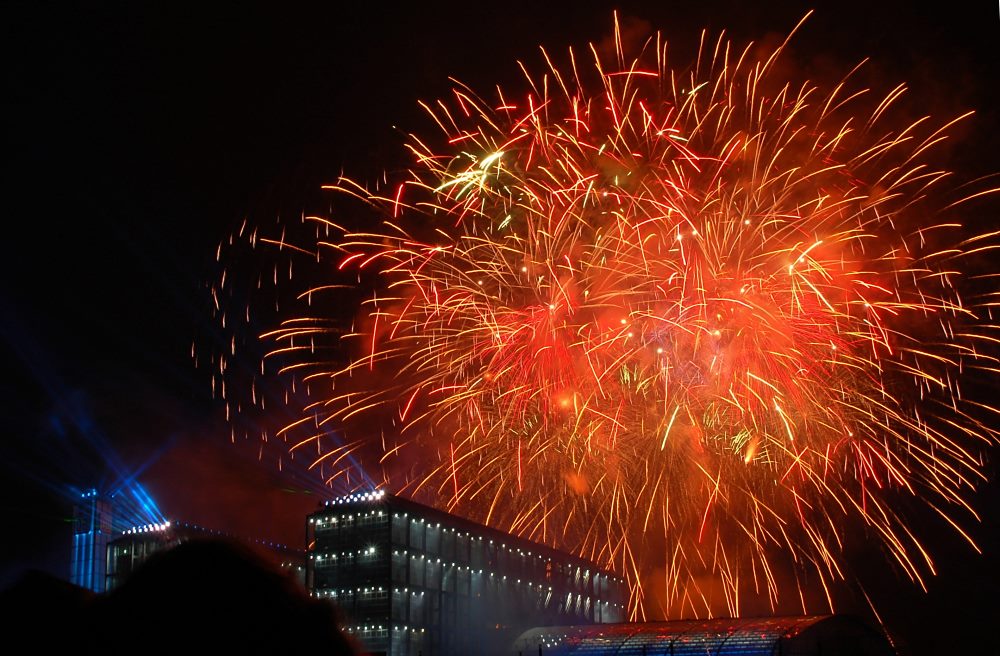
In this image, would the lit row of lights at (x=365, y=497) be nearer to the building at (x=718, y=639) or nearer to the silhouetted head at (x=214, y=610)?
the building at (x=718, y=639)

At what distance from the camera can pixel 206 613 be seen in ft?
4.97

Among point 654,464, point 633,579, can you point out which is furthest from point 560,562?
point 654,464

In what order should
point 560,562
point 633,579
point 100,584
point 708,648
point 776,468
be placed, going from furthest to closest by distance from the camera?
point 633,579 → point 560,562 → point 100,584 → point 708,648 → point 776,468

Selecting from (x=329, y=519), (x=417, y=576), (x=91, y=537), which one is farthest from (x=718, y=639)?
(x=91, y=537)

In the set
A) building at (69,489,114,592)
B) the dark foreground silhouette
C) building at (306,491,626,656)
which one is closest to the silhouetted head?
the dark foreground silhouette

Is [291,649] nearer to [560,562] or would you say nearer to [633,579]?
[560,562]

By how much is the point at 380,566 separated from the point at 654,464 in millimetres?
10143

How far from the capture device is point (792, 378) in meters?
29.4

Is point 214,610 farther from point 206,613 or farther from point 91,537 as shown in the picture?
point 91,537

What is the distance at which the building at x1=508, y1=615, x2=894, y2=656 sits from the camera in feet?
124

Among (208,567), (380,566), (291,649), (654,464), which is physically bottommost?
(291,649)

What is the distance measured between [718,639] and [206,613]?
130 ft

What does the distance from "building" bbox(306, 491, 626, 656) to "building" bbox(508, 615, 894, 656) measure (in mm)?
2133

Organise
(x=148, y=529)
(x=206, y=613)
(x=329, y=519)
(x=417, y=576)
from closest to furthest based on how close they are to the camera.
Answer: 1. (x=206, y=613)
2. (x=329, y=519)
3. (x=417, y=576)
4. (x=148, y=529)
